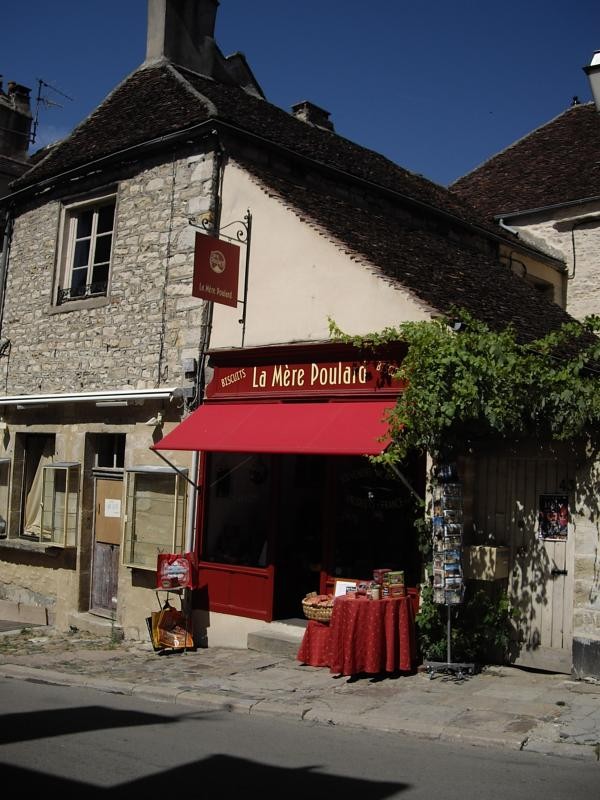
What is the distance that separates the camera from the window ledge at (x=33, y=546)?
41.3 feet

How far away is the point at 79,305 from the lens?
504 inches

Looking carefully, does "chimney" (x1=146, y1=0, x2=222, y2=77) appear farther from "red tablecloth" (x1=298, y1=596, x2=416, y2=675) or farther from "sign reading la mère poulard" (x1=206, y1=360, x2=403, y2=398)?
"red tablecloth" (x1=298, y1=596, x2=416, y2=675)

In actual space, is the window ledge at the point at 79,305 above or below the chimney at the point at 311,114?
below

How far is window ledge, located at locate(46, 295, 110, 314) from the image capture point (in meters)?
12.4

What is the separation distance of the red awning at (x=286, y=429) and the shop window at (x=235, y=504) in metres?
0.74

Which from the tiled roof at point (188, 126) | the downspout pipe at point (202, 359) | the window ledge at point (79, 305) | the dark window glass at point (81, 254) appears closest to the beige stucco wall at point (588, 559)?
the downspout pipe at point (202, 359)

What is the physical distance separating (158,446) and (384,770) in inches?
222

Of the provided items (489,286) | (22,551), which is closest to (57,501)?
(22,551)

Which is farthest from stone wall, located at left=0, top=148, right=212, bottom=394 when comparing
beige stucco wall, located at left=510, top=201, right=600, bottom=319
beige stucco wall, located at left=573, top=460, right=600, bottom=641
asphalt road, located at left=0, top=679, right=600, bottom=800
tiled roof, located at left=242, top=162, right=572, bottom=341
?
beige stucco wall, located at left=510, top=201, right=600, bottom=319

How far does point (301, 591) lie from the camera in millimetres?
10523

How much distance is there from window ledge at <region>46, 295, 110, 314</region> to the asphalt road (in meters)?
6.70

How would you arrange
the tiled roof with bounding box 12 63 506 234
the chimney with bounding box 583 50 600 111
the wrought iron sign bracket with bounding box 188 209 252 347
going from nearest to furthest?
the chimney with bounding box 583 50 600 111 < the wrought iron sign bracket with bounding box 188 209 252 347 < the tiled roof with bounding box 12 63 506 234

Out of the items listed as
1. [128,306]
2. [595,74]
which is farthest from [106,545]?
[595,74]

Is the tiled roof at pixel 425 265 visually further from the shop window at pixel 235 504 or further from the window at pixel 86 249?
the shop window at pixel 235 504
